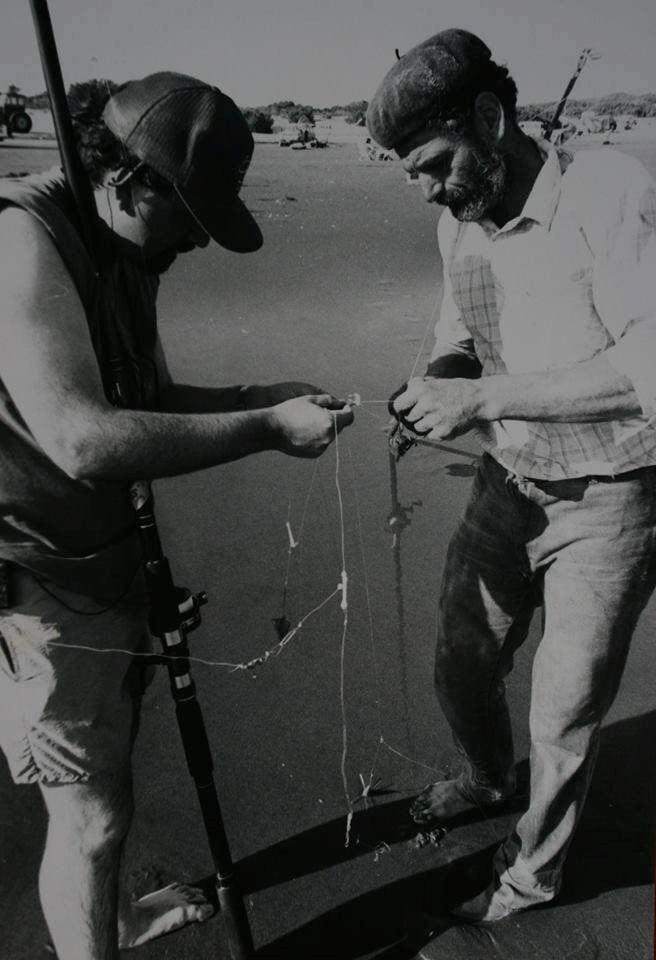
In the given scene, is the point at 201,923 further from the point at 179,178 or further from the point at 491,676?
the point at 179,178

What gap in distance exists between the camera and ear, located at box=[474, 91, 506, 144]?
2.02 metres

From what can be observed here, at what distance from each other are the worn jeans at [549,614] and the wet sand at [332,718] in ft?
0.96

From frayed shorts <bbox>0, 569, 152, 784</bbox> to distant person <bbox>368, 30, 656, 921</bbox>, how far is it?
98 centimetres

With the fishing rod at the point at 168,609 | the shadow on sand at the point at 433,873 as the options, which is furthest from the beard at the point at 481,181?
the shadow on sand at the point at 433,873

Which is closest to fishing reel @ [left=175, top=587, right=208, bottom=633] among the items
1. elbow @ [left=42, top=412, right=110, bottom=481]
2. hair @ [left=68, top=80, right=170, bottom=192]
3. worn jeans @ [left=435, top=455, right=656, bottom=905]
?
elbow @ [left=42, top=412, right=110, bottom=481]

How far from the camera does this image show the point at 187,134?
5.62 feet

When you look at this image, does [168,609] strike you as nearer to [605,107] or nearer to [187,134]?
[187,134]

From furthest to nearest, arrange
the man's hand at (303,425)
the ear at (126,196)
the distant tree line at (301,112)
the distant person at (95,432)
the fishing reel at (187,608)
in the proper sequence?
the distant tree line at (301,112) < the fishing reel at (187,608) < the man's hand at (303,425) < the ear at (126,196) < the distant person at (95,432)

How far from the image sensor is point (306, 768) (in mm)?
2844

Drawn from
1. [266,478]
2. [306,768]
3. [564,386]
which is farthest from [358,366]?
[564,386]

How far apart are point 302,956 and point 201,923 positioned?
0.32m

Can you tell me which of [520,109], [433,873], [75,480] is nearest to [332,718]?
[433,873]

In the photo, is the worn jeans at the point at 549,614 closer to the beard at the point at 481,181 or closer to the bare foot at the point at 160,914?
the beard at the point at 481,181

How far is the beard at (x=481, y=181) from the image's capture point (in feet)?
6.70
